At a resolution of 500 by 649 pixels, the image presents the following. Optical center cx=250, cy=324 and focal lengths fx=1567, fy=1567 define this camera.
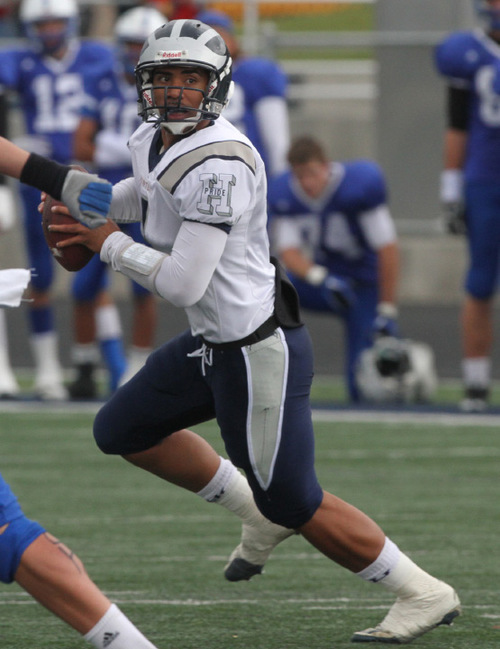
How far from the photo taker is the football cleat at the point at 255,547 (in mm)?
4176

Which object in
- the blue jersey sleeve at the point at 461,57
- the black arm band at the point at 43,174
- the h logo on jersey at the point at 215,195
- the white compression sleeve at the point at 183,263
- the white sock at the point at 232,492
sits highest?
the blue jersey sleeve at the point at 461,57

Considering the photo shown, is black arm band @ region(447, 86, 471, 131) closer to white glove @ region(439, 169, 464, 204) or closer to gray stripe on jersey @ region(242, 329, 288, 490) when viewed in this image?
white glove @ region(439, 169, 464, 204)

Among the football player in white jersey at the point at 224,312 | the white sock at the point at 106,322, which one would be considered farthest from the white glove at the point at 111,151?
the football player in white jersey at the point at 224,312

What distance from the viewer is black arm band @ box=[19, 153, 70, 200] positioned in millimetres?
3504

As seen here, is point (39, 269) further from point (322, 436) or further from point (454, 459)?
point (454, 459)

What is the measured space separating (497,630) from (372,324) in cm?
502

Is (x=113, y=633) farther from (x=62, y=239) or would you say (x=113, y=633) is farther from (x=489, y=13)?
(x=489, y=13)

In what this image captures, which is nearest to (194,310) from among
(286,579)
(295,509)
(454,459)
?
(295,509)

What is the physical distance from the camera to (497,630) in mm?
3891

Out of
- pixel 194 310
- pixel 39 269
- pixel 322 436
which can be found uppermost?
pixel 194 310

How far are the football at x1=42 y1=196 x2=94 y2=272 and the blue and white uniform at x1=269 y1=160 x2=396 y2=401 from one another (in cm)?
482

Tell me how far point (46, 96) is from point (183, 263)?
5.48 meters

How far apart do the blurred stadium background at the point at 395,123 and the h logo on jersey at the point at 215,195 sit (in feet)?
24.8

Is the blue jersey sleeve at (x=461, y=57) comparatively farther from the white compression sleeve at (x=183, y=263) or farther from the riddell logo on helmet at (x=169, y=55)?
the white compression sleeve at (x=183, y=263)
